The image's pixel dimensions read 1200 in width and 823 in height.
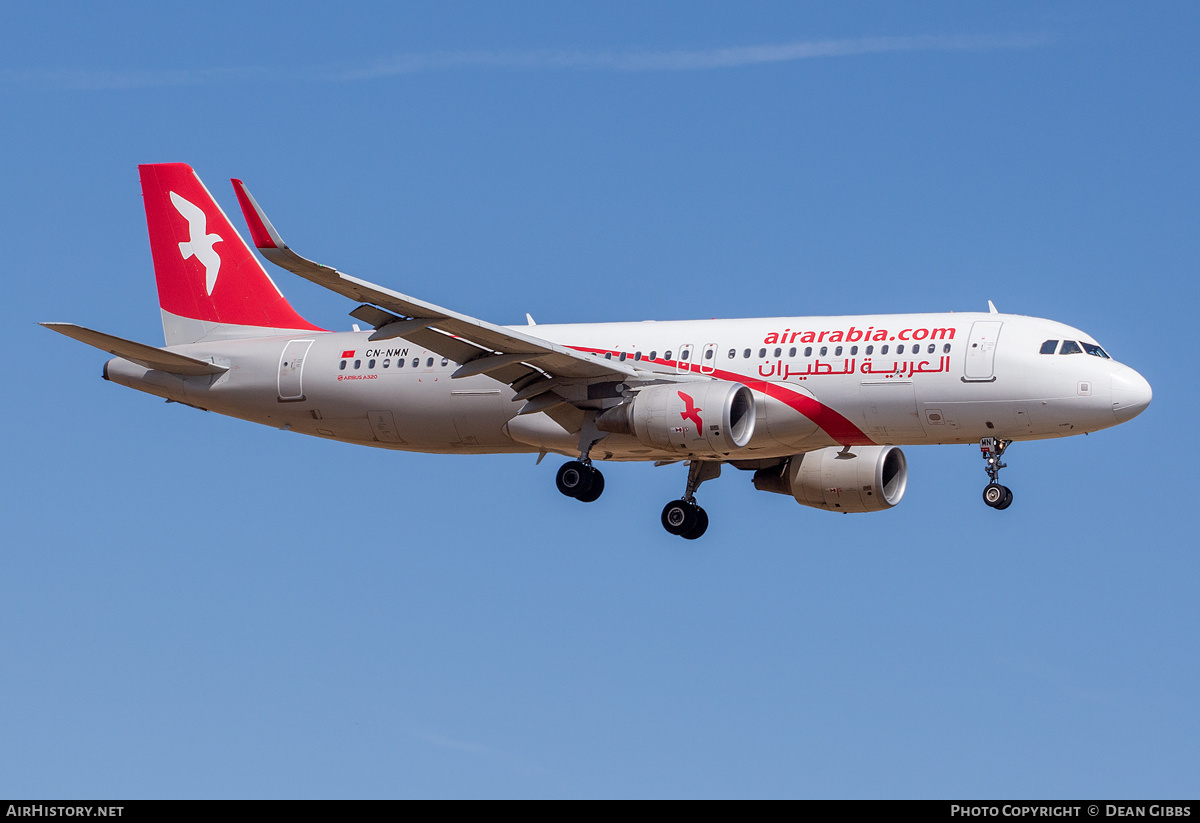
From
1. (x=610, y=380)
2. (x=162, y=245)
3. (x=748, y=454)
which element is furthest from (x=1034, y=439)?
(x=162, y=245)

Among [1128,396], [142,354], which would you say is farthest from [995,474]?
[142,354]

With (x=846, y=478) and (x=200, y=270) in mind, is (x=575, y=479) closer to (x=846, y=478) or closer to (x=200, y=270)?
(x=846, y=478)

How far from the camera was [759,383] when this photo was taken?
44.7m

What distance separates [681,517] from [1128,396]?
12037 mm

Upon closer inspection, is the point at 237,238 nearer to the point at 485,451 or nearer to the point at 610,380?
the point at 485,451

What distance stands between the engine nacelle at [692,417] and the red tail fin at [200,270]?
1178 cm

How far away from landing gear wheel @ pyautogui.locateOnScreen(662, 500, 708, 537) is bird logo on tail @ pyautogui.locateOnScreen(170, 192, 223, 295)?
47.5 ft

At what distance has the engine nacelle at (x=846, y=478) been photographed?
159 ft

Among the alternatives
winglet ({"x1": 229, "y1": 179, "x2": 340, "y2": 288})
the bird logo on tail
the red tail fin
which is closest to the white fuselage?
the red tail fin

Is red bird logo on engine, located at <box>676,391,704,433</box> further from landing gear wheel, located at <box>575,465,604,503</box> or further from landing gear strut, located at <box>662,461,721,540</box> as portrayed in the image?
landing gear strut, located at <box>662,461,721,540</box>

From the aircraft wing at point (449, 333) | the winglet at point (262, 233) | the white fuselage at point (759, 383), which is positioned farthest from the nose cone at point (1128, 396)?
the winglet at point (262, 233)

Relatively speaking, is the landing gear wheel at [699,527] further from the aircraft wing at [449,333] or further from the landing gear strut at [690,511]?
the aircraft wing at [449,333]

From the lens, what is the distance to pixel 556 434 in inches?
1829
